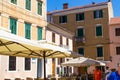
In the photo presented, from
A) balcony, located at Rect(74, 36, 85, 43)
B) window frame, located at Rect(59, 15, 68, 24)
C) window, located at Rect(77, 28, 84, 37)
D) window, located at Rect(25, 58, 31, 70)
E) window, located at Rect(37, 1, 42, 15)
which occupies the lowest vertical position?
window, located at Rect(25, 58, 31, 70)

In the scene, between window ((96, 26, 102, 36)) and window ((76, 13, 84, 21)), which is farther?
window ((76, 13, 84, 21))

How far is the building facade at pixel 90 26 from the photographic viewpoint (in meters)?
41.9

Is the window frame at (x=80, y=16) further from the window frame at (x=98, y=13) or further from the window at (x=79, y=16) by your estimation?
the window frame at (x=98, y=13)

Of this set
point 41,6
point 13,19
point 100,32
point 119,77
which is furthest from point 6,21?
point 100,32

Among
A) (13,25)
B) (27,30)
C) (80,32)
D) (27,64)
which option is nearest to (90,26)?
(80,32)

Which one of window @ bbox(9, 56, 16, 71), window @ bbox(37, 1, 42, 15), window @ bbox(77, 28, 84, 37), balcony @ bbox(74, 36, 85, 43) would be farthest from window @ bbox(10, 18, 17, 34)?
window @ bbox(77, 28, 84, 37)

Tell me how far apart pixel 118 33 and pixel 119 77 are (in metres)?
36.9

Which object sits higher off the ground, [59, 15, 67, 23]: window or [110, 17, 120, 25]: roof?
[59, 15, 67, 23]: window

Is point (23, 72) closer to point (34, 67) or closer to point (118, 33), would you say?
point (34, 67)

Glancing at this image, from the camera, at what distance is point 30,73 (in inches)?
964

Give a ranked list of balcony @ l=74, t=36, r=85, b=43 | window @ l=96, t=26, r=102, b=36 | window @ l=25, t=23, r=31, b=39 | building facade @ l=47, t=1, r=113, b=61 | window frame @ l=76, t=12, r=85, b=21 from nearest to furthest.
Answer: window @ l=25, t=23, r=31, b=39 < building facade @ l=47, t=1, r=113, b=61 < window @ l=96, t=26, r=102, b=36 < balcony @ l=74, t=36, r=85, b=43 < window frame @ l=76, t=12, r=85, b=21

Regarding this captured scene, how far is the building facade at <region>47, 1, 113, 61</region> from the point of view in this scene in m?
41.9

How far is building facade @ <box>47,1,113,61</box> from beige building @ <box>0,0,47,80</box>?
50.9ft

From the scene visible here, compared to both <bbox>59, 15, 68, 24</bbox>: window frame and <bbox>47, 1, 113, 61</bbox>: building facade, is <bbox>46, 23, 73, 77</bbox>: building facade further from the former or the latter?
<bbox>59, 15, 68, 24</bbox>: window frame
